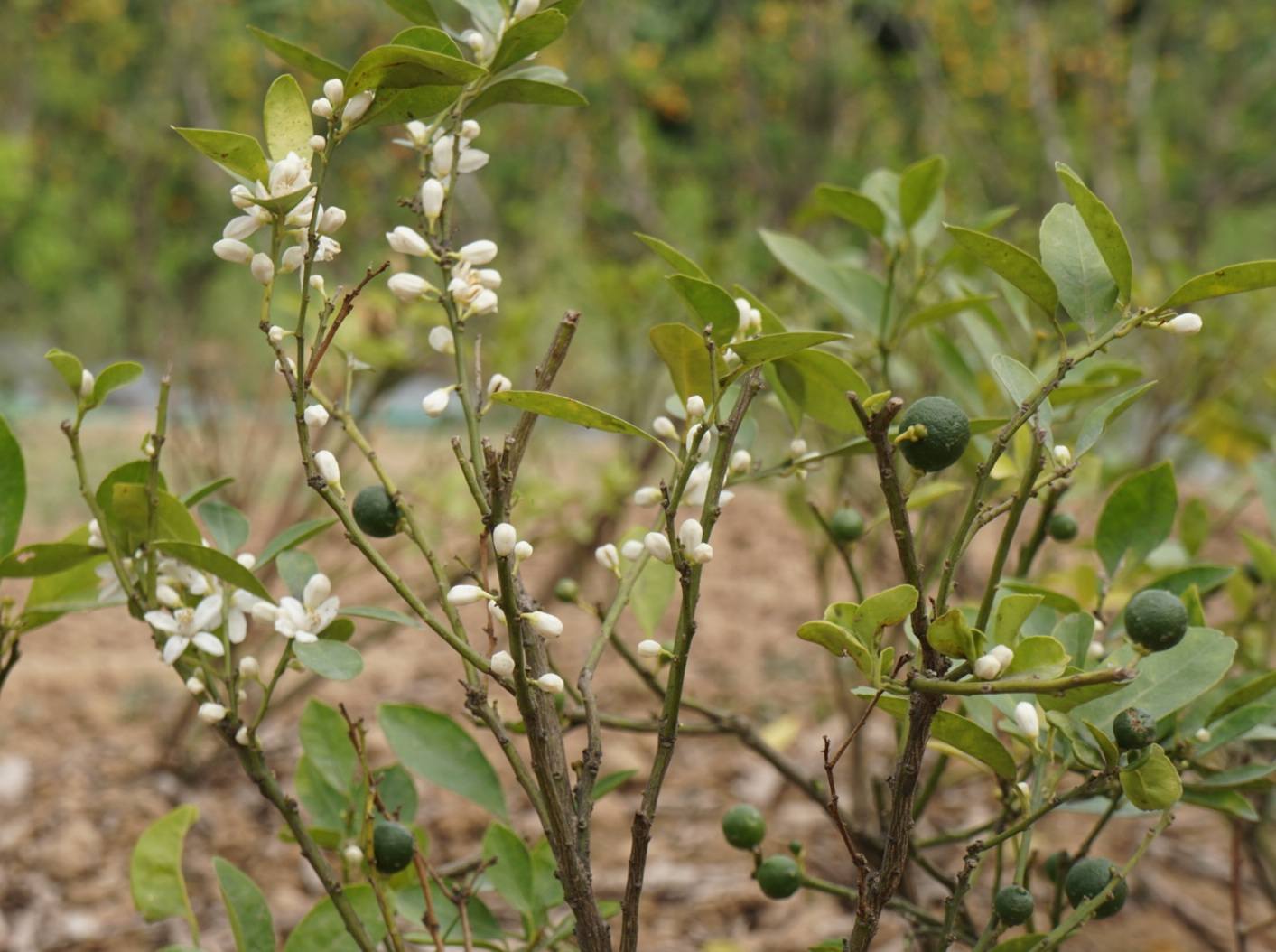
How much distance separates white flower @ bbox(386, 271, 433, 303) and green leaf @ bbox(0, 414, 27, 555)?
0.26 metres

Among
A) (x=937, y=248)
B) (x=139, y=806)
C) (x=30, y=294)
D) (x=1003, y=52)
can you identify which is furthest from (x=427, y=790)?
(x=30, y=294)

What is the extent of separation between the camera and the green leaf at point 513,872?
2.41ft

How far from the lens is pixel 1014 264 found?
58 centimetres

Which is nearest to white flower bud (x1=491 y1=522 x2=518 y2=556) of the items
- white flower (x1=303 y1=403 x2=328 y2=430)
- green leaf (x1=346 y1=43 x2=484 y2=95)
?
white flower (x1=303 y1=403 x2=328 y2=430)

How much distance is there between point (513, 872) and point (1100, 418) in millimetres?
429

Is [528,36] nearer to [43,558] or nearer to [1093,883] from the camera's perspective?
[43,558]

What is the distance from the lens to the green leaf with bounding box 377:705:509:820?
2.45ft

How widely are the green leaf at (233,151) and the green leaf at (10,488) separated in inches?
9.5

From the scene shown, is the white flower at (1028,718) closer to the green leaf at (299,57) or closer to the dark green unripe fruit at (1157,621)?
the dark green unripe fruit at (1157,621)

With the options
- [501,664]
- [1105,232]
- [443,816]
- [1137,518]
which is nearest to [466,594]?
[501,664]

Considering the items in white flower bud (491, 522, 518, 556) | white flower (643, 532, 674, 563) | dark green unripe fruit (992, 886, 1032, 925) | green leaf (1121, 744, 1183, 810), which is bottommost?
dark green unripe fruit (992, 886, 1032, 925)

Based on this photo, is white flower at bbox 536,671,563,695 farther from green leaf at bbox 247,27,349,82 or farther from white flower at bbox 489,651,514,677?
green leaf at bbox 247,27,349,82

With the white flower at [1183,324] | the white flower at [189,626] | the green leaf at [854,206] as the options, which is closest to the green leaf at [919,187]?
the green leaf at [854,206]

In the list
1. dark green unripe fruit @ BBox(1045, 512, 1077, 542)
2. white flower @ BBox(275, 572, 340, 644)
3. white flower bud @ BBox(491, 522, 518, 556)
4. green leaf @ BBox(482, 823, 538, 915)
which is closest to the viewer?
white flower bud @ BBox(491, 522, 518, 556)
